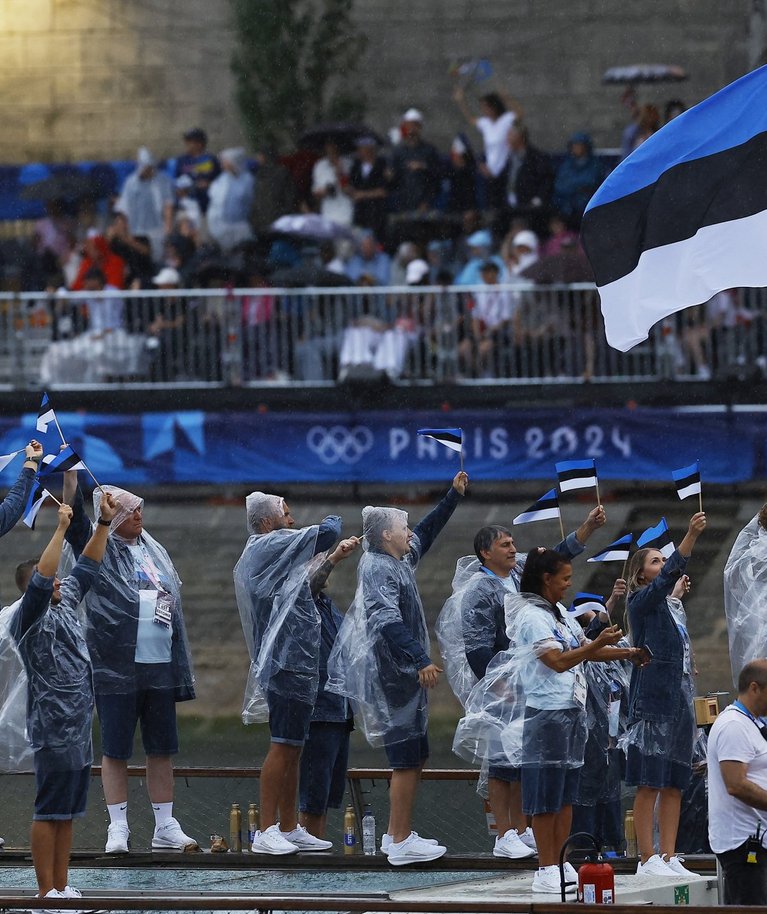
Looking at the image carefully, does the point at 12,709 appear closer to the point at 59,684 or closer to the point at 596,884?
the point at 59,684

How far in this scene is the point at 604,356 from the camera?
17.6m

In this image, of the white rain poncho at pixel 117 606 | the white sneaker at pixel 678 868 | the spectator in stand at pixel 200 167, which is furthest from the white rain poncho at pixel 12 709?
the spectator in stand at pixel 200 167

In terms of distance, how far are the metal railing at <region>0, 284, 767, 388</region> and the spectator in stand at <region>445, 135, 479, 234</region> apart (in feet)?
5.44

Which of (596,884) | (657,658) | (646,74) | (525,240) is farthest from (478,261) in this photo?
(596,884)

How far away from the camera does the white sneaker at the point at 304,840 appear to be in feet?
28.9

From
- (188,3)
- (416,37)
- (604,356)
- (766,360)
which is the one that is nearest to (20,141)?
(188,3)

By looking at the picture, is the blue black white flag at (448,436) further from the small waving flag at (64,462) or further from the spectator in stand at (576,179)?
the spectator in stand at (576,179)

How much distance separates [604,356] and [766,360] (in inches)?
57.5

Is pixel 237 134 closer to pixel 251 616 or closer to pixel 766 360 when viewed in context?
pixel 766 360

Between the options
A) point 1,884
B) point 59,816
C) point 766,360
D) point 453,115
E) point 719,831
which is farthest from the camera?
point 453,115

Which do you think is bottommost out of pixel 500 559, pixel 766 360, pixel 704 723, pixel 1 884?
pixel 1 884

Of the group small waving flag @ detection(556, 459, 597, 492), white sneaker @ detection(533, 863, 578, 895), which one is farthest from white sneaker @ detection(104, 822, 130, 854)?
small waving flag @ detection(556, 459, 597, 492)

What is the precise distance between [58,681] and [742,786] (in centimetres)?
272

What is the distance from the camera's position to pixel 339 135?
20.0 m
